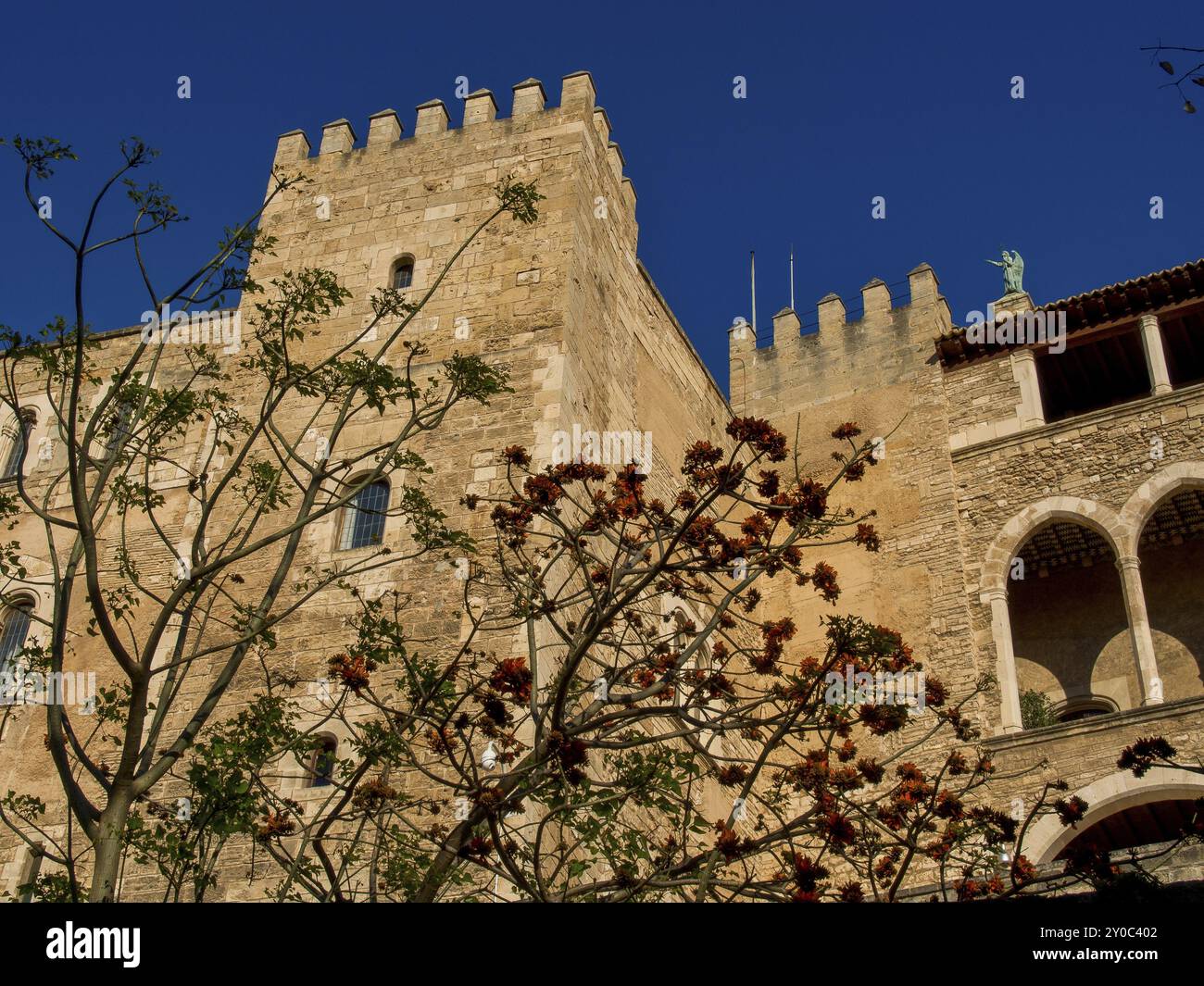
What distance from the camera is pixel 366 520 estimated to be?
13219 millimetres

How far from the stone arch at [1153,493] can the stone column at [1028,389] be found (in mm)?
1701

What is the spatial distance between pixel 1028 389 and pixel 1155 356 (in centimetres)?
156

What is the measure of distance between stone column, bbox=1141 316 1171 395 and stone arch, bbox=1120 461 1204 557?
3.66 ft

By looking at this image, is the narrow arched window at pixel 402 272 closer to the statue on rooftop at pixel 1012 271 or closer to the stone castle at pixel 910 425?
the stone castle at pixel 910 425

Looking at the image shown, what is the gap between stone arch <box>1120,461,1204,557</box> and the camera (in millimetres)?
16203

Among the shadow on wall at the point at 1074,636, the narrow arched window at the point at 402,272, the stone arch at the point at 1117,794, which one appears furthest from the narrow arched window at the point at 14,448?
the shadow on wall at the point at 1074,636

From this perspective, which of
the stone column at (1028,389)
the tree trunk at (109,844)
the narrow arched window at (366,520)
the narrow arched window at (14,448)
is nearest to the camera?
the tree trunk at (109,844)

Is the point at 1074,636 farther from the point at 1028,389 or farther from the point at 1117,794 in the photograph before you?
the point at 1117,794

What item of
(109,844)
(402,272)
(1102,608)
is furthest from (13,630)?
(1102,608)

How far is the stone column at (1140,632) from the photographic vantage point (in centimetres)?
1491

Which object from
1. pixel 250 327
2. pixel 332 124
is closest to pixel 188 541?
pixel 250 327

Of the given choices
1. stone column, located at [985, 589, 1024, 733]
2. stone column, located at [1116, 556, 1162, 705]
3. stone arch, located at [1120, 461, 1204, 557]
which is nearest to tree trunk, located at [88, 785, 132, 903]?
stone column, located at [985, 589, 1024, 733]
